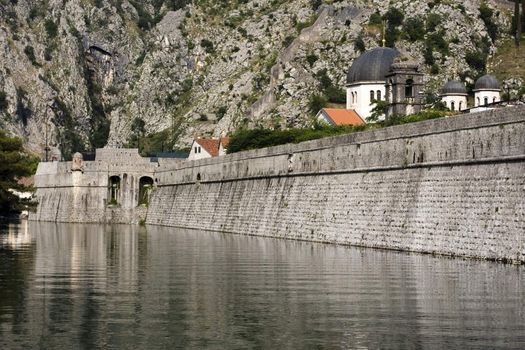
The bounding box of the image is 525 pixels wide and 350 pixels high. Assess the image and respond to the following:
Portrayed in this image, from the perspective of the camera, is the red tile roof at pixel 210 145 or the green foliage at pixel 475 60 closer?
the red tile roof at pixel 210 145

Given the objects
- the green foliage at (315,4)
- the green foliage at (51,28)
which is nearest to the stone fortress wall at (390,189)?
the green foliage at (315,4)

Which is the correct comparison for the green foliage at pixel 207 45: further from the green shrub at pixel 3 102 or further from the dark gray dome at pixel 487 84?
the dark gray dome at pixel 487 84

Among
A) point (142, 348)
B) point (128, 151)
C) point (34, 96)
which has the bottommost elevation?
point (142, 348)

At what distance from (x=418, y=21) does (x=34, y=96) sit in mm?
66706

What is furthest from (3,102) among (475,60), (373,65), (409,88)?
(409,88)

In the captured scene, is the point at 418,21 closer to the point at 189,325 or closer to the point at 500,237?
the point at 500,237

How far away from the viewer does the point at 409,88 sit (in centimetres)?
9881

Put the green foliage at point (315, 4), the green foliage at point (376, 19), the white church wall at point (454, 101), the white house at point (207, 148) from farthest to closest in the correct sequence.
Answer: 1. the green foliage at point (315, 4)
2. the green foliage at point (376, 19)
3. the white house at point (207, 148)
4. the white church wall at point (454, 101)

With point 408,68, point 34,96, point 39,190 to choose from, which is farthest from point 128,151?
point 34,96

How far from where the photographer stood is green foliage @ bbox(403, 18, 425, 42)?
135125 millimetres

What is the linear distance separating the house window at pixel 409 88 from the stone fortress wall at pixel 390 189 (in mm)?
21355

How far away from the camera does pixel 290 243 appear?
55438 mm

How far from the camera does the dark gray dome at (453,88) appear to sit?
11675 centimetres

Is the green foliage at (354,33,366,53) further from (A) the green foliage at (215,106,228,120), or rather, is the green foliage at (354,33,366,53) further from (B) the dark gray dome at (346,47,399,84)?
(B) the dark gray dome at (346,47,399,84)
